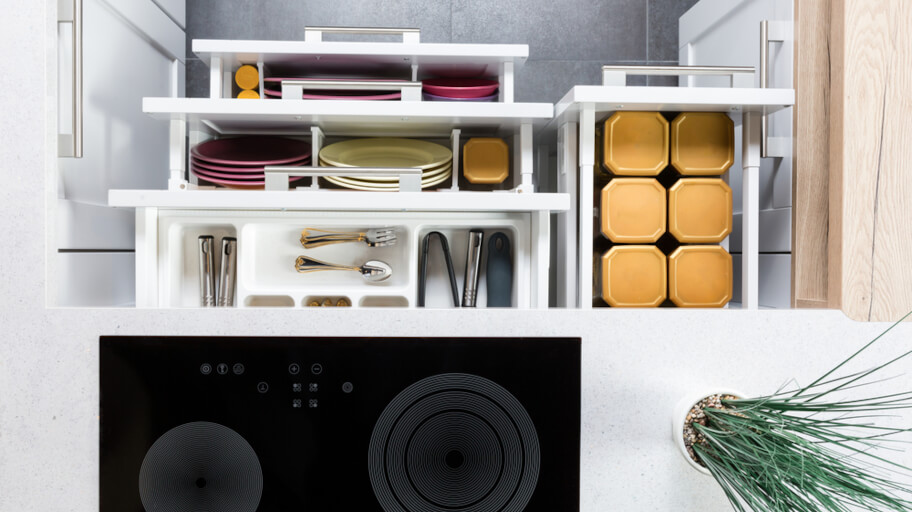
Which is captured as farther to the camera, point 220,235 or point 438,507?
point 220,235

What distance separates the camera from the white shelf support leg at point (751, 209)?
946mm

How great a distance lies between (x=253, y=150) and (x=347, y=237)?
25 cm

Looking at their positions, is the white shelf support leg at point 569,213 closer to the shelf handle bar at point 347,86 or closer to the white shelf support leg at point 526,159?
the white shelf support leg at point 526,159

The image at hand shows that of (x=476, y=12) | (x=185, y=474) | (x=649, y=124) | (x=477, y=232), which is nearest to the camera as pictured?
(x=185, y=474)

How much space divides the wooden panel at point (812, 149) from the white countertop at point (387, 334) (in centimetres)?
8

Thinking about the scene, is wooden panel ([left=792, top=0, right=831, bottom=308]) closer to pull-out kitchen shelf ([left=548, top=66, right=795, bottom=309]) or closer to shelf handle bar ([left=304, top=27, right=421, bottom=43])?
pull-out kitchen shelf ([left=548, top=66, right=795, bottom=309])

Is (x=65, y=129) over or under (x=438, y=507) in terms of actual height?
over

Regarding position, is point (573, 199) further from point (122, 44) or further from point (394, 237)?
point (122, 44)

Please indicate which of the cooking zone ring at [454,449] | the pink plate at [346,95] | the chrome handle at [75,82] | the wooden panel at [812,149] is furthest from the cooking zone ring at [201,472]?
the wooden panel at [812,149]

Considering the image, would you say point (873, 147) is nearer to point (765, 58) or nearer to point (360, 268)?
point (765, 58)

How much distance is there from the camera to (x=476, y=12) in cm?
134

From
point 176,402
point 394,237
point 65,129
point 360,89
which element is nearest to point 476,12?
point 360,89

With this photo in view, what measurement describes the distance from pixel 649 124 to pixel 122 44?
992 millimetres

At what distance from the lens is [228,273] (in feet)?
3.44
